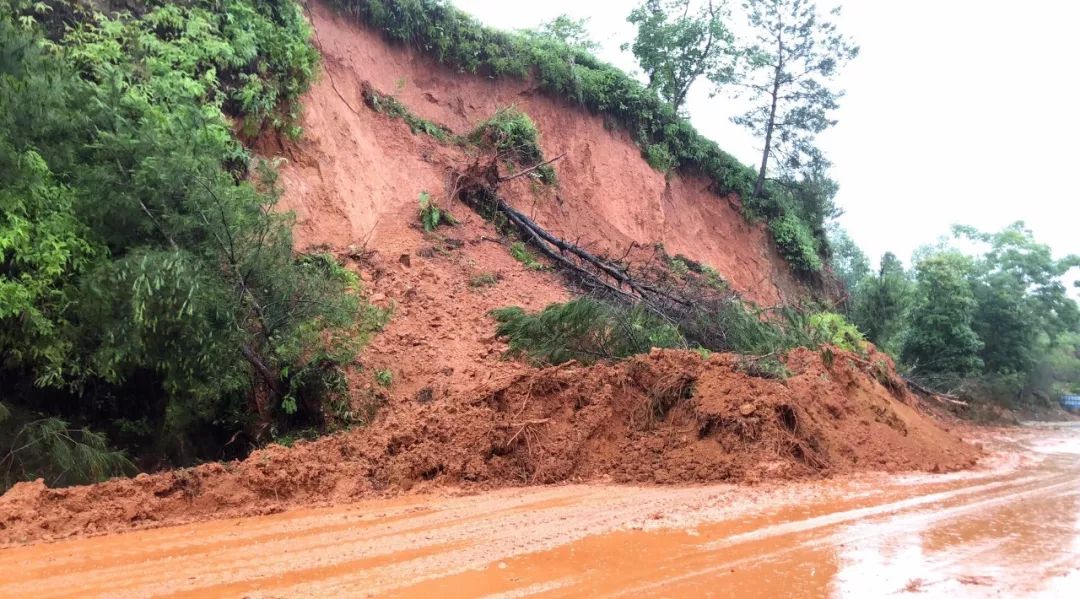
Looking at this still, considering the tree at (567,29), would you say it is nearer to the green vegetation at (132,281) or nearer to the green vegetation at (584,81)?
the green vegetation at (584,81)

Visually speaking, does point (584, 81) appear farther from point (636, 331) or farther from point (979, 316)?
point (979, 316)

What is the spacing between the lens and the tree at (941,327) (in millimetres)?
23062

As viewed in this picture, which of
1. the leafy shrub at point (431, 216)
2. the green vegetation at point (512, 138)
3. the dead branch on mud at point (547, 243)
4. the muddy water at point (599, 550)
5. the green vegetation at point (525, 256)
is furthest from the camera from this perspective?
the green vegetation at point (512, 138)

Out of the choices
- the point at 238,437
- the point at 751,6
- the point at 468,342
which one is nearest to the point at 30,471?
the point at 238,437

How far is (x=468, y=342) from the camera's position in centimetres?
1125

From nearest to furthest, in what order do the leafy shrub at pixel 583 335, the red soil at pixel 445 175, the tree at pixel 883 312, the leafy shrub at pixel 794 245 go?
the leafy shrub at pixel 583 335 < the red soil at pixel 445 175 < the tree at pixel 883 312 < the leafy shrub at pixel 794 245

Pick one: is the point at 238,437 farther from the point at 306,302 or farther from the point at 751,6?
the point at 751,6

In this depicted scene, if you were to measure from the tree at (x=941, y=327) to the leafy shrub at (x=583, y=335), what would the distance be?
631 inches

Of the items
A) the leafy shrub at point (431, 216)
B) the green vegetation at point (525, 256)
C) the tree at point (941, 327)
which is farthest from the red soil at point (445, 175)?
the tree at point (941, 327)

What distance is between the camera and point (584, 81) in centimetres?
2077

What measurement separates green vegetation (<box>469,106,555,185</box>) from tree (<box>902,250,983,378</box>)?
561 inches

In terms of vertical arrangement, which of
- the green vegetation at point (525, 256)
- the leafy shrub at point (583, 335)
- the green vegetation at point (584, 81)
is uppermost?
the green vegetation at point (584, 81)

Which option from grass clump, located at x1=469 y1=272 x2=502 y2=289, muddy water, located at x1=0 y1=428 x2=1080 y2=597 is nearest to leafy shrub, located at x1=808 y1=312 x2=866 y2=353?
grass clump, located at x1=469 y1=272 x2=502 y2=289

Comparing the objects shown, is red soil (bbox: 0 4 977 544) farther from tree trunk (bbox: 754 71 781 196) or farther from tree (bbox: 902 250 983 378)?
tree (bbox: 902 250 983 378)
